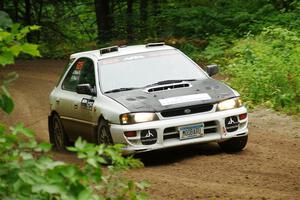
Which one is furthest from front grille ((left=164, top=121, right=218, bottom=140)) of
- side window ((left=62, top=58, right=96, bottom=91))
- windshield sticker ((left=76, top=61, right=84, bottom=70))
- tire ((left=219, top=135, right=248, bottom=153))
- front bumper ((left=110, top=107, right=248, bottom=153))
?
windshield sticker ((left=76, top=61, right=84, bottom=70))

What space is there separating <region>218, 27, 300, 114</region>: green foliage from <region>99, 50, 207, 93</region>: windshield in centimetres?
324

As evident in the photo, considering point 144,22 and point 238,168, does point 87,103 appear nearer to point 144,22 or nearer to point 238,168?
point 238,168

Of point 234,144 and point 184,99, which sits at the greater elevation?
point 184,99

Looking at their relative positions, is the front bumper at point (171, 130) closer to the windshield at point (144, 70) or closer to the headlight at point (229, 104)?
the headlight at point (229, 104)

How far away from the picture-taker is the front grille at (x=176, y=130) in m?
10.1

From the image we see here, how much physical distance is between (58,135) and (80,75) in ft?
3.99

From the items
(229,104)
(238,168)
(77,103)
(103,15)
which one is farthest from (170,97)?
(103,15)

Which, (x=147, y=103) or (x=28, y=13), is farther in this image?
(x=28, y=13)

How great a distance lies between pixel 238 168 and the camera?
9.56 meters

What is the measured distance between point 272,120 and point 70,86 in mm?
3744

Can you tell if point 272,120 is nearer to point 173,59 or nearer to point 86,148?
point 173,59

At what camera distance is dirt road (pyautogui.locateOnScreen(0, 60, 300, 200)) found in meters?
8.29

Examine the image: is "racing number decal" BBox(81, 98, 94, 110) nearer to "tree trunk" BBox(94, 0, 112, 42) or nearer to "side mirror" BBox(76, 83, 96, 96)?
"side mirror" BBox(76, 83, 96, 96)

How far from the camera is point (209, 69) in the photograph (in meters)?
11.6
